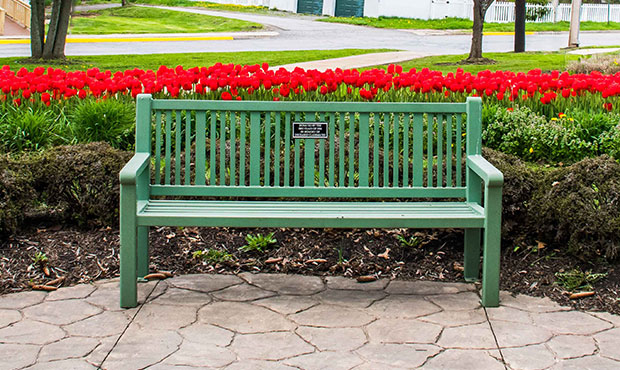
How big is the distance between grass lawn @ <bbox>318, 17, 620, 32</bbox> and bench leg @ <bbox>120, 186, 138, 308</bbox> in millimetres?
26741

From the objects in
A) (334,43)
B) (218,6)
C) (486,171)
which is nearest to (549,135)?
(486,171)

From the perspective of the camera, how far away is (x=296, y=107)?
16.4 feet

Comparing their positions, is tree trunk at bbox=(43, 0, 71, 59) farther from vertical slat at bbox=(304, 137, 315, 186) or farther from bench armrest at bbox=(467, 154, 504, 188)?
bench armrest at bbox=(467, 154, 504, 188)

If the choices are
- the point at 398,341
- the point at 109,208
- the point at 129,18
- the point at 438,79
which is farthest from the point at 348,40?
the point at 398,341

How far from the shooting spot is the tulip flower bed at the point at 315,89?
698 centimetres

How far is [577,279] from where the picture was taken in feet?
15.7

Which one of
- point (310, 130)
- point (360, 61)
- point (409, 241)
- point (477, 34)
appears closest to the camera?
point (310, 130)

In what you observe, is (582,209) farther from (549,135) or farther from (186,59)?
(186,59)

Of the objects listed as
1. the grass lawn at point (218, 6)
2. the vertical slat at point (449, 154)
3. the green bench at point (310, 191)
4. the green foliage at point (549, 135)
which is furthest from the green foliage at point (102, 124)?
the grass lawn at point (218, 6)

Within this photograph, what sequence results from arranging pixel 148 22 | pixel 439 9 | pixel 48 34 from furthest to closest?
1. pixel 439 9
2. pixel 148 22
3. pixel 48 34

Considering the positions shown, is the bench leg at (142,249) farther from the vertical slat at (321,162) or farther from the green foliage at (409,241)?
the green foliage at (409,241)

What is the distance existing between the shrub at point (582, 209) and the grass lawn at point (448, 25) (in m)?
25.4

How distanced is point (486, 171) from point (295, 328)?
1.30 meters

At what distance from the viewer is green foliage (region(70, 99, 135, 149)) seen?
21.2 feet
